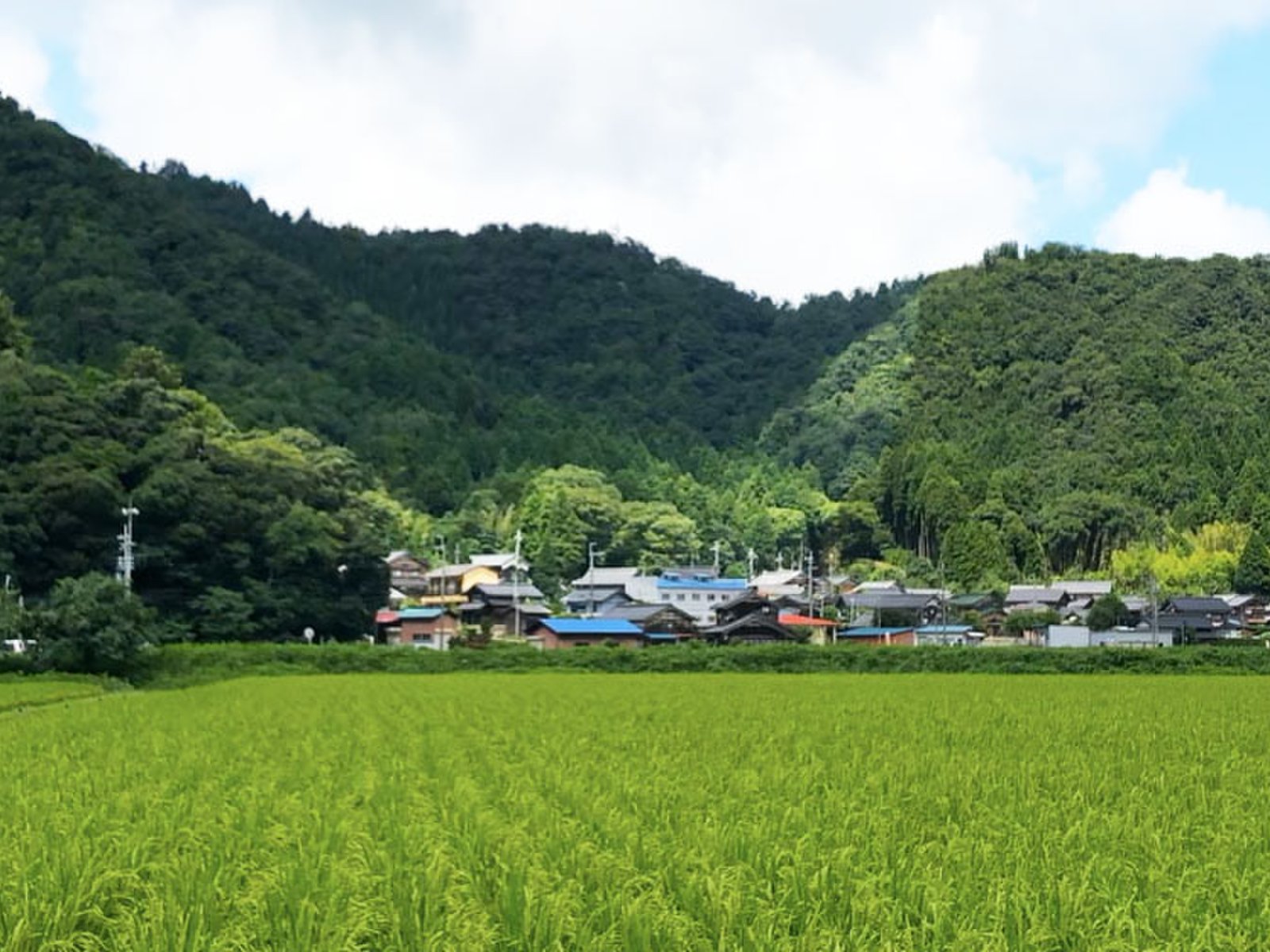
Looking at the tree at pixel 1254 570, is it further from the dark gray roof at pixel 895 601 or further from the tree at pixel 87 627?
the tree at pixel 87 627

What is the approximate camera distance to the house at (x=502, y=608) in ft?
206

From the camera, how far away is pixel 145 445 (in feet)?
157

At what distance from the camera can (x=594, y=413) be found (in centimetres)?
11556

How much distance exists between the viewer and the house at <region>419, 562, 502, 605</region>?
78125mm

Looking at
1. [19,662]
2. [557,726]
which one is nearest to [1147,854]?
[557,726]

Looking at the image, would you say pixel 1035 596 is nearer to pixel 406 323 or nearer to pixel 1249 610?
pixel 1249 610

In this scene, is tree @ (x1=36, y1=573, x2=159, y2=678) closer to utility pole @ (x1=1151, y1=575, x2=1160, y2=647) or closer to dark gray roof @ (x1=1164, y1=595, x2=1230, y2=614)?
utility pole @ (x1=1151, y1=575, x2=1160, y2=647)

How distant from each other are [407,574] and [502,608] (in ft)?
66.4

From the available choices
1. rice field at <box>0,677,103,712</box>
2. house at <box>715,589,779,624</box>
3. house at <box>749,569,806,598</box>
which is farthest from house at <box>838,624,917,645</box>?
rice field at <box>0,677,103,712</box>

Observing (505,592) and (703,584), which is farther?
(703,584)

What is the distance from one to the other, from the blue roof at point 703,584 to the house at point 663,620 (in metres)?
13.6

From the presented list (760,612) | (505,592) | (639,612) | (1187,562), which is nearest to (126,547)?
(639,612)

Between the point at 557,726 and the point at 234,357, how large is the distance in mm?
71973

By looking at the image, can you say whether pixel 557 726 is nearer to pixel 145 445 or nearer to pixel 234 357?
pixel 145 445
